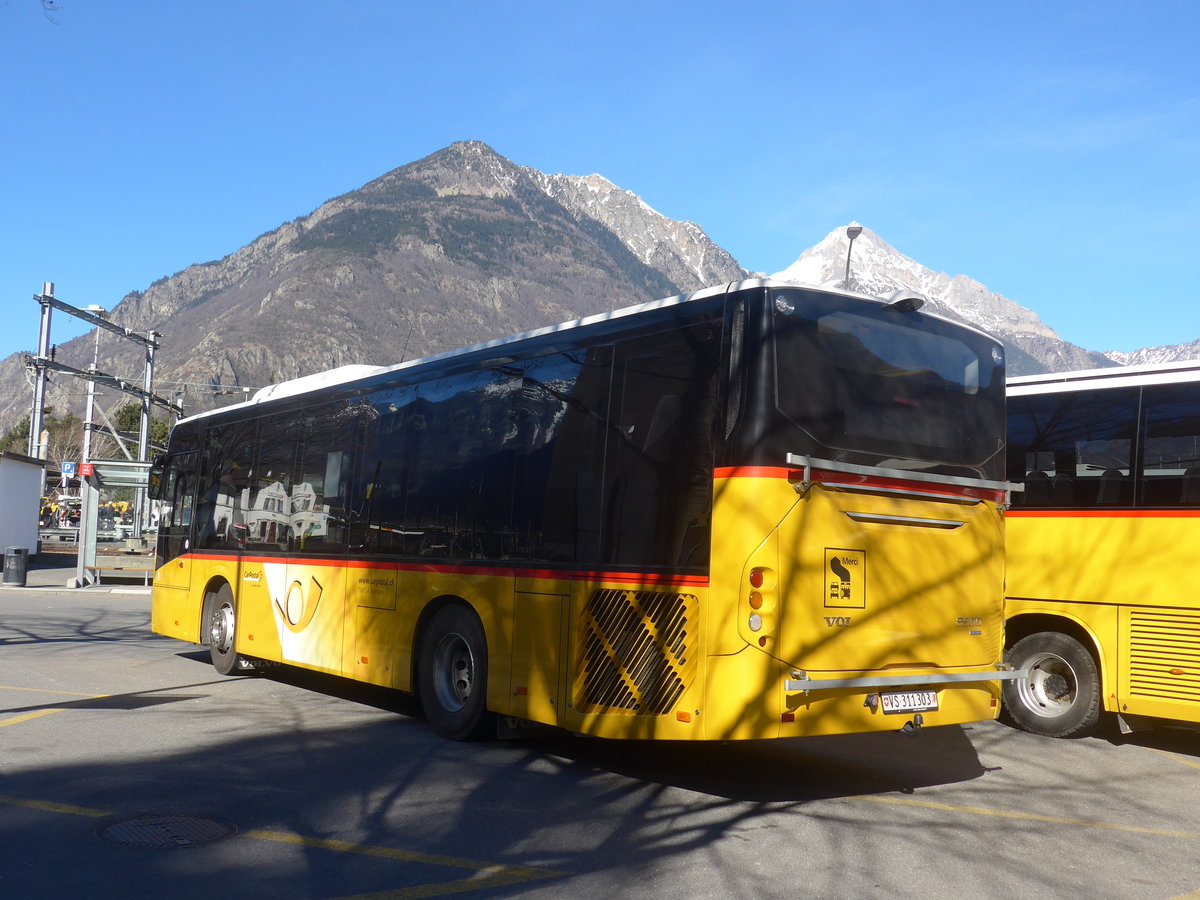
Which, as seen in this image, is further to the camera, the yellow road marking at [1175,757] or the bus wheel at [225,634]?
the bus wheel at [225,634]

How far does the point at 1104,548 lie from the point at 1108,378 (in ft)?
4.87

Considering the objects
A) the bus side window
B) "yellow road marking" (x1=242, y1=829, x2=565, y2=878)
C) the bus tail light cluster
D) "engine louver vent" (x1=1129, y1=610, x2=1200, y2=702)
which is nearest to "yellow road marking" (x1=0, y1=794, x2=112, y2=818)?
"yellow road marking" (x1=242, y1=829, x2=565, y2=878)

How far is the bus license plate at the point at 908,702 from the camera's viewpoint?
23.1ft

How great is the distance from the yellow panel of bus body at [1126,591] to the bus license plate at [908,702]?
2828mm

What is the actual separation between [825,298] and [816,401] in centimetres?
70

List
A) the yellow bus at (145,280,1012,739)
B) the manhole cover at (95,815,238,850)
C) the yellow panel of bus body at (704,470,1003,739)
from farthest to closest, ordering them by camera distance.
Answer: the yellow bus at (145,280,1012,739) < the yellow panel of bus body at (704,470,1003,739) < the manhole cover at (95,815,238,850)

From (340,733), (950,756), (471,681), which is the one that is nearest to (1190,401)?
(950,756)

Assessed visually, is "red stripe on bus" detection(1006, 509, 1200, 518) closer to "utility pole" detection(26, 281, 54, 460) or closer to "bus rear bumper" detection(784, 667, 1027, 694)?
"bus rear bumper" detection(784, 667, 1027, 694)

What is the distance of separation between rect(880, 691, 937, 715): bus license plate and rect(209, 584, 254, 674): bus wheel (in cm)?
780

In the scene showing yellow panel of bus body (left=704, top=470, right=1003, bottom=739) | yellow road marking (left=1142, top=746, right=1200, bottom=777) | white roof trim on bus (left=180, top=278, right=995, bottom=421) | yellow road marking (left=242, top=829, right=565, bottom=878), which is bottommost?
yellow road marking (left=242, top=829, right=565, bottom=878)

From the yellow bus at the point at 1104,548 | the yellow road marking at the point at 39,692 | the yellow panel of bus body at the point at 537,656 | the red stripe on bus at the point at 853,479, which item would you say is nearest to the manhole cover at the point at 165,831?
the yellow panel of bus body at the point at 537,656

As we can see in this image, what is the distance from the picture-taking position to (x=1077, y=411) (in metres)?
9.93

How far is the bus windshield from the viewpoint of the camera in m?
6.89

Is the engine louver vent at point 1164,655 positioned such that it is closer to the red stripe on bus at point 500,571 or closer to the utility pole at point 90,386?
the red stripe on bus at point 500,571
